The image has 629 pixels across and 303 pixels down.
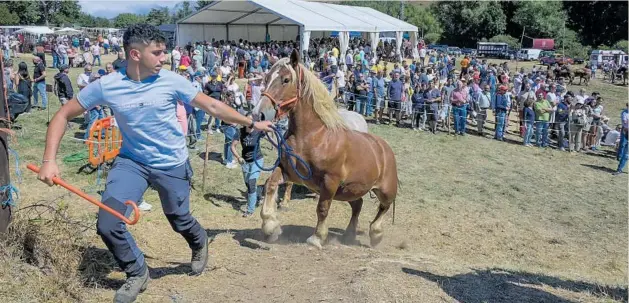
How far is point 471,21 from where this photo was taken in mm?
61062

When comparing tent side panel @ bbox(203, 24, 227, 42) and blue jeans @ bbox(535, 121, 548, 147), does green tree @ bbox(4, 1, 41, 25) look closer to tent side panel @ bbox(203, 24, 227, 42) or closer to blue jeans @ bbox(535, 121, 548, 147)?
tent side panel @ bbox(203, 24, 227, 42)

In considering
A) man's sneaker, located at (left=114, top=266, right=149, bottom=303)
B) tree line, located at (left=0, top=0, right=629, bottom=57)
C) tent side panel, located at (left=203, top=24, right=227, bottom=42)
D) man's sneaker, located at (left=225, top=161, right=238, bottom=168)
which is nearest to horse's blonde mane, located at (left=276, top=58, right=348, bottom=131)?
man's sneaker, located at (left=114, top=266, right=149, bottom=303)

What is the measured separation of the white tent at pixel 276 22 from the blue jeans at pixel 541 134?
11694 millimetres

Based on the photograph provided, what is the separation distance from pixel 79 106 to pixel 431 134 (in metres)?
14.0

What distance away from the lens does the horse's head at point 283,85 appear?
5453mm

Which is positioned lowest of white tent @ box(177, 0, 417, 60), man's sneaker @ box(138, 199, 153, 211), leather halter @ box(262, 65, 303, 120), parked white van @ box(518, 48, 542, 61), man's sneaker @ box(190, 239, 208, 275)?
man's sneaker @ box(138, 199, 153, 211)

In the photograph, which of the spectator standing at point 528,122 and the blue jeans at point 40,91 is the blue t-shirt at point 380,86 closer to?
the spectator standing at point 528,122

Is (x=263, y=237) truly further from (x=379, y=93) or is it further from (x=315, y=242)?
(x=379, y=93)

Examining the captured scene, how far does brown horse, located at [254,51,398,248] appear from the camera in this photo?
555 cm

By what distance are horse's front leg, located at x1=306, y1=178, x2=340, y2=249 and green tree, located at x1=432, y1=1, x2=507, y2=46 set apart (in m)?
58.9

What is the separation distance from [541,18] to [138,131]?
6207 cm

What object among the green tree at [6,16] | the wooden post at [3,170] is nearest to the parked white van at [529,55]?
the wooden post at [3,170]

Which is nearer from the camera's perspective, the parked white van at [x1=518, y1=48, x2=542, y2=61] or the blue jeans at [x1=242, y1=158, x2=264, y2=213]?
the blue jeans at [x1=242, y1=158, x2=264, y2=213]

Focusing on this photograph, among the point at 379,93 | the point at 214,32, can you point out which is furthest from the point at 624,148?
the point at 214,32
